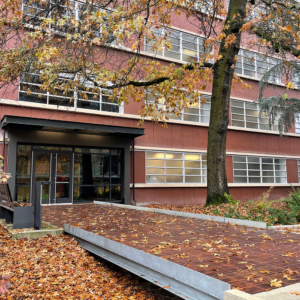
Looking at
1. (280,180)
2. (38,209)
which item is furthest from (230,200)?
(280,180)

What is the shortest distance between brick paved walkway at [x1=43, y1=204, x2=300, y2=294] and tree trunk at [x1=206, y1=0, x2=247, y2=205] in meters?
2.94

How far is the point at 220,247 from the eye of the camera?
213 inches

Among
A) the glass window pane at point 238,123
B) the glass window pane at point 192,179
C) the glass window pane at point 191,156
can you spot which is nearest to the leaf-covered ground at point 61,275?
the glass window pane at point 192,179

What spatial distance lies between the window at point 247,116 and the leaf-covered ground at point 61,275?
667 inches

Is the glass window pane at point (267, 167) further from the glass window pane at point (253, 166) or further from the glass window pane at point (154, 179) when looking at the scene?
the glass window pane at point (154, 179)

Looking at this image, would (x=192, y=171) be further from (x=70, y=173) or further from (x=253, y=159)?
(x=70, y=173)

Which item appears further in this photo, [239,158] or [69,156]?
[239,158]

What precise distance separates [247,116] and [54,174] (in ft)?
46.9

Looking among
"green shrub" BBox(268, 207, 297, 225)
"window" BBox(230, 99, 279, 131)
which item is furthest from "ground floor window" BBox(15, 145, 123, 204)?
"green shrub" BBox(268, 207, 297, 225)

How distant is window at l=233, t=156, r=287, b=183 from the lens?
21078 mm

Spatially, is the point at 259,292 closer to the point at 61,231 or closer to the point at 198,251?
the point at 198,251

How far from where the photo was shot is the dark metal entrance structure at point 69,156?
1402cm

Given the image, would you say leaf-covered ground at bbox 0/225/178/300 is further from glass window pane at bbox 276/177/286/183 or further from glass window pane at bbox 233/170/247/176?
glass window pane at bbox 276/177/286/183

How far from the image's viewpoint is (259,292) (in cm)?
329
